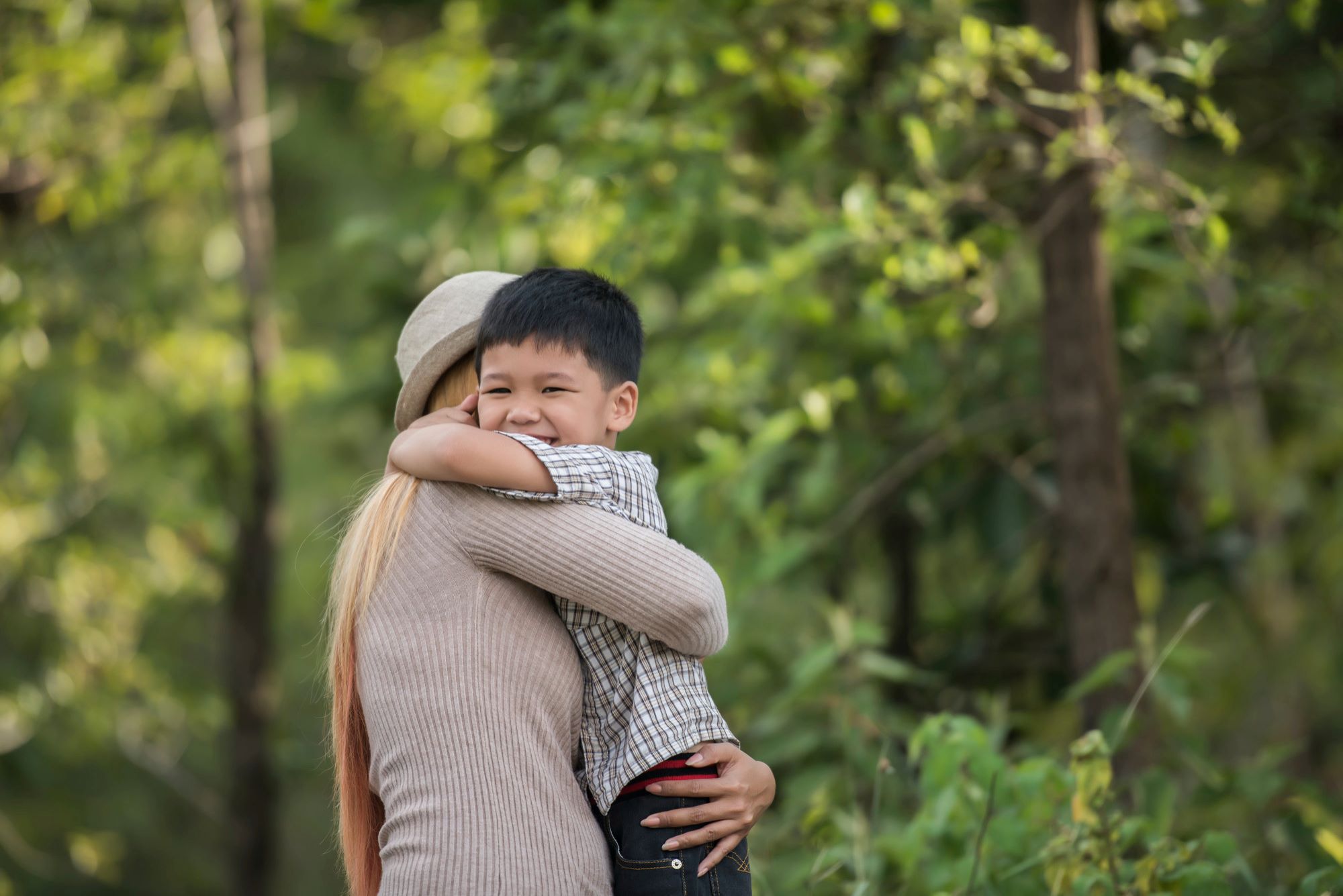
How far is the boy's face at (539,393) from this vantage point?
156 centimetres

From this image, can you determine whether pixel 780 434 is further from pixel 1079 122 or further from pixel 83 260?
pixel 83 260

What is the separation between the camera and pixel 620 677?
60.7 inches

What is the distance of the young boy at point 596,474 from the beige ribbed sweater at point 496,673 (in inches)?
1.3

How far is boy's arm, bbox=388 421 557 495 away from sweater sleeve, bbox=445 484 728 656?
0.10 ft

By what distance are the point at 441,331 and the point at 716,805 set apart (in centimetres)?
73

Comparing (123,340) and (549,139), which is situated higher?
(549,139)

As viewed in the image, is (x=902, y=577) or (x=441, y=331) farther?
(x=902, y=577)

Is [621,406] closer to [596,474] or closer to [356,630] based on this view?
[596,474]

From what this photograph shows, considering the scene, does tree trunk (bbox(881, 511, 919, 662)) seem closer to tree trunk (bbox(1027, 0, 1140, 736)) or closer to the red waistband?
tree trunk (bbox(1027, 0, 1140, 736))

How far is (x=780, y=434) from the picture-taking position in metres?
2.85

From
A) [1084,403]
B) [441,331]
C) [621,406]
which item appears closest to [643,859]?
[621,406]

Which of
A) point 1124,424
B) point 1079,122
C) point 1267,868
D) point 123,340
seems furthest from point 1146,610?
point 123,340

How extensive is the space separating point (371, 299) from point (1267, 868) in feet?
9.51

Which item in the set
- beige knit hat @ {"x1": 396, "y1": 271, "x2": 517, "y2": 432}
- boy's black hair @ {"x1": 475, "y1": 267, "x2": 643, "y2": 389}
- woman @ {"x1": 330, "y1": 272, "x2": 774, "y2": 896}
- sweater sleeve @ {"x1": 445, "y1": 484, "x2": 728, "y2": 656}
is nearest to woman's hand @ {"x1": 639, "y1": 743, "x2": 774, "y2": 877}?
woman @ {"x1": 330, "y1": 272, "x2": 774, "y2": 896}
